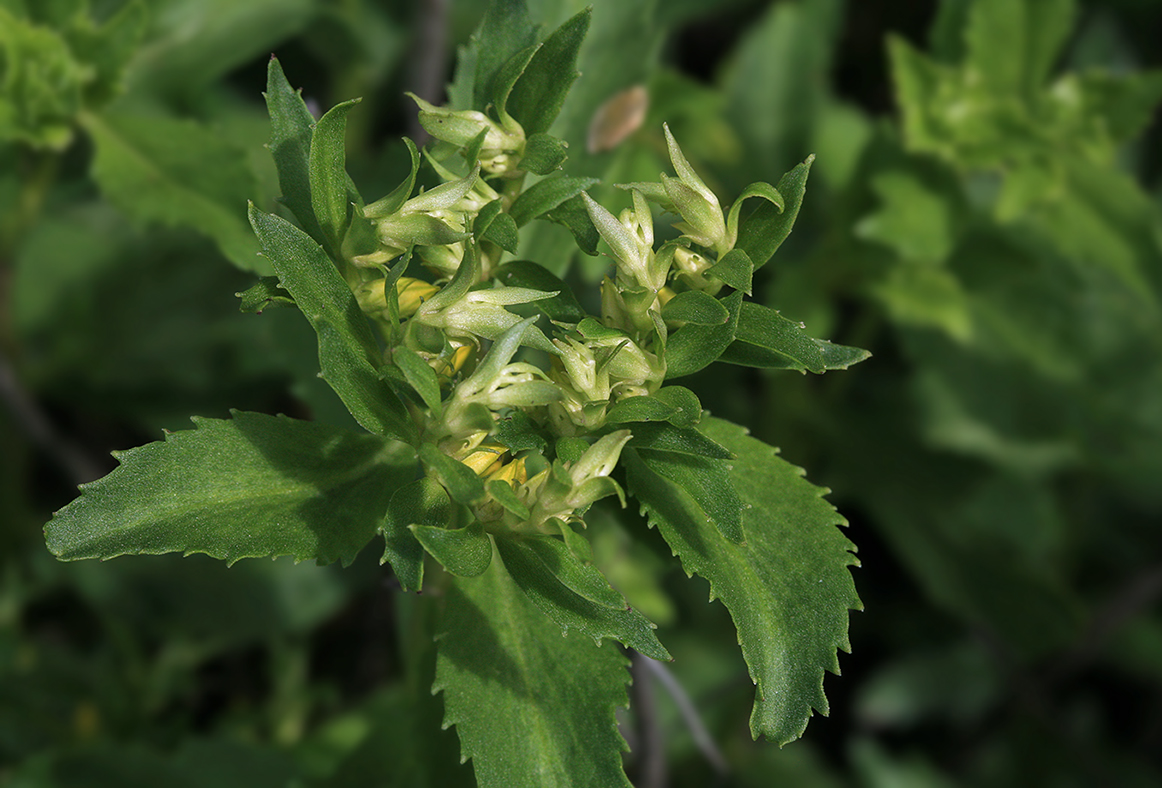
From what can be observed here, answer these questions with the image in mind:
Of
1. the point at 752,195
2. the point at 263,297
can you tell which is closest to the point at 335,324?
the point at 263,297

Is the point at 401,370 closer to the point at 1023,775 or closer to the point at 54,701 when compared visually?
the point at 54,701

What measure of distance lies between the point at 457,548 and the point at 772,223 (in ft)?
1.39

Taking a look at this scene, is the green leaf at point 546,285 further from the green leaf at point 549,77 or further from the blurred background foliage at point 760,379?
the blurred background foliage at point 760,379

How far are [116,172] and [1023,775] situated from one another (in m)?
2.15

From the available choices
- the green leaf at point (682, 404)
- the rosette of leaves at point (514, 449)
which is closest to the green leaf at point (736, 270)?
the rosette of leaves at point (514, 449)

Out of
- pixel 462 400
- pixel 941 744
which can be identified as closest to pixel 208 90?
pixel 462 400

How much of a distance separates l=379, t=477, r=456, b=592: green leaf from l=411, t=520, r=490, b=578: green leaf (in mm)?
20

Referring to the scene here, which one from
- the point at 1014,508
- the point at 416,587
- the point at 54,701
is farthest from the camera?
the point at 1014,508

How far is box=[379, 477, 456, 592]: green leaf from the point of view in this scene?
96 cm

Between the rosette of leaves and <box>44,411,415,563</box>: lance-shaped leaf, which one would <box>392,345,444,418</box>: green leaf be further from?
<box>44,411,415,563</box>: lance-shaped leaf

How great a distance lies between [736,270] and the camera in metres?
0.99

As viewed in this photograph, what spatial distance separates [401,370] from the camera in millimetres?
958

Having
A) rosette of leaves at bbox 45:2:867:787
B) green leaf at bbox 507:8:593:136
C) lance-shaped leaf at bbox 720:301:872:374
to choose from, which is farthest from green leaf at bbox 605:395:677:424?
green leaf at bbox 507:8:593:136

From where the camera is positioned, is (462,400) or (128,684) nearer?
(462,400)
